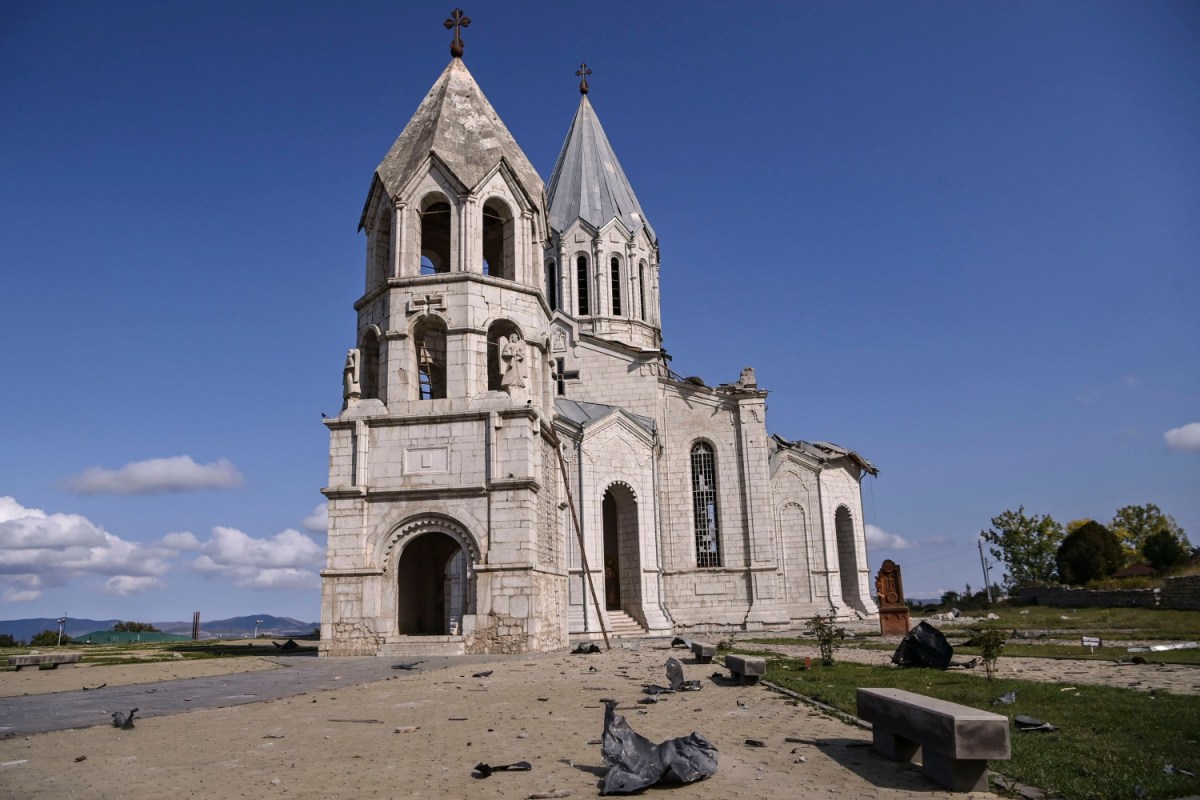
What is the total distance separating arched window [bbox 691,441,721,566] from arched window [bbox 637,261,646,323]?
318 inches

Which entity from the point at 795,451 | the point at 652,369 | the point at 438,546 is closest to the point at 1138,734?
the point at 438,546

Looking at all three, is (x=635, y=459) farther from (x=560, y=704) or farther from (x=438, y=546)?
(x=560, y=704)

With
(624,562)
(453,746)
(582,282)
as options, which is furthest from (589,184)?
(453,746)

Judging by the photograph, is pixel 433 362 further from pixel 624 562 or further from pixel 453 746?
pixel 453 746

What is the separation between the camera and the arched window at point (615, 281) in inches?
1454

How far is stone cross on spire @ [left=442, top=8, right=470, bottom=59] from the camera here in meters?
24.2

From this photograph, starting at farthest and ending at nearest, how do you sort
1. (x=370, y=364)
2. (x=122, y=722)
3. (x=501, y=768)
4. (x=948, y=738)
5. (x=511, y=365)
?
(x=370, y=364), (x=511, y=365), (x=122, y=722), (x=501, y=768), (x=948, y=738)

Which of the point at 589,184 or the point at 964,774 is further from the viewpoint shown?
the point at 589,184

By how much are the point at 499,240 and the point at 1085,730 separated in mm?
19808

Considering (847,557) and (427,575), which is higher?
(847,557)

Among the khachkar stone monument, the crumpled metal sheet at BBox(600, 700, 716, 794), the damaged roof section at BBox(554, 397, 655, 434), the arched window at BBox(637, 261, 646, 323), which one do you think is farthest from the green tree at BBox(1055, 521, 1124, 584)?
the crumpled metal sheet at BBox(600, 700, 716, 794)

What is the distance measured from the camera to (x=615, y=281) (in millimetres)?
37312

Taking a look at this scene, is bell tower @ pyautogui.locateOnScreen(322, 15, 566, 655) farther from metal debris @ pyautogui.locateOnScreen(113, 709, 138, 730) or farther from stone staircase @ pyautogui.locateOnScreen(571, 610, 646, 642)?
metal debris @ pyautogui.locateOnScreen(113, 709, 138, 730)

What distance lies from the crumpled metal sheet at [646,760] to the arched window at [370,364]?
56.0 feet
